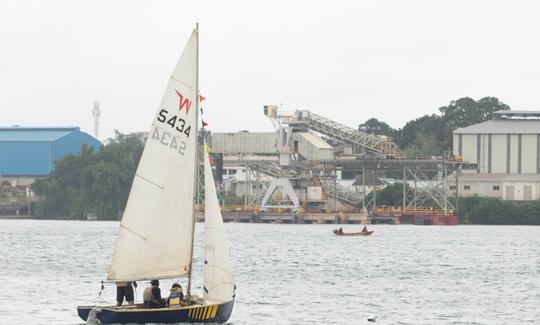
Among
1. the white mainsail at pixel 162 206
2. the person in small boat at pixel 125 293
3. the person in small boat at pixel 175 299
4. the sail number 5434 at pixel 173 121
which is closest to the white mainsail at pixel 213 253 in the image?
the white mainsail at pixel 162 206

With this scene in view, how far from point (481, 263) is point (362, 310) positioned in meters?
40.2

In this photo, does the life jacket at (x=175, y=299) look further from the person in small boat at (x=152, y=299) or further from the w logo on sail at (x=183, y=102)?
the w logo on sail at (x=183, y=102)

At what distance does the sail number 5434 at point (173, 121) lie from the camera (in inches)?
2132

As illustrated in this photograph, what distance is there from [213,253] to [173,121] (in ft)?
16.5

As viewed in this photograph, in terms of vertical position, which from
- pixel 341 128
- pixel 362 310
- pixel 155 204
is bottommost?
pixel 362 310

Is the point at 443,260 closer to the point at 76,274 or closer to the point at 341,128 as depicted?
the point at 76,274

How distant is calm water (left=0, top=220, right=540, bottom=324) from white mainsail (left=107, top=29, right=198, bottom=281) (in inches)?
223

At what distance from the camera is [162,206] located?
181 ft

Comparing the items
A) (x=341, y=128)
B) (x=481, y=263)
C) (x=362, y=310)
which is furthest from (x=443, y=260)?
(x=341, y=128)

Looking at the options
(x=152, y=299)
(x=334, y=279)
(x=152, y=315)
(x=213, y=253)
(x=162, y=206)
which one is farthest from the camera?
(x=334, y=279)

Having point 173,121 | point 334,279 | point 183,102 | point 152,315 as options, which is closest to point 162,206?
point 173,121

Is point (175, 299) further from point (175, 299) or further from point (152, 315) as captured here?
point (152, 315)

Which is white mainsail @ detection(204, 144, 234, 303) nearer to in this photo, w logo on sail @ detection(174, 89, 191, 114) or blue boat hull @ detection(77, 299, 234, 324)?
blue boat hull @ detection(77, 299, 234, 324)

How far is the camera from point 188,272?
5469cm
